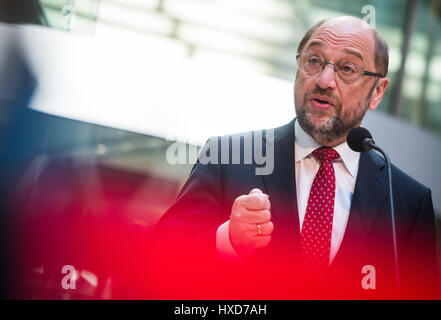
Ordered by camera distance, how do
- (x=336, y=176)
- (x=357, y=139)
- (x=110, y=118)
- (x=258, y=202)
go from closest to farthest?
(x=258, y=202) < (x=357, y=139) < (x=336, y=176) < (x=110, y=118)

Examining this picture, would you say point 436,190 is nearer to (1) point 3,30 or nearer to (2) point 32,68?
(2) point 32,68

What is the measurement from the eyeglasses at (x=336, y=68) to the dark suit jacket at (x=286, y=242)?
23 centimetres

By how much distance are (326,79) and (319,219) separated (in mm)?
450

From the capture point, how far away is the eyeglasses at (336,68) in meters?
1.45

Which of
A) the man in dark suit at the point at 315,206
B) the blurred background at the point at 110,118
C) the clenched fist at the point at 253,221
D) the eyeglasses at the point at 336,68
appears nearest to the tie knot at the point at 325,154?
the man in dark suit at the point at 315,206

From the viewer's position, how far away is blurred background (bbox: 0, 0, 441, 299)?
8.19 ft

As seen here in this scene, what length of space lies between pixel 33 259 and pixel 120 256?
0.48 metres

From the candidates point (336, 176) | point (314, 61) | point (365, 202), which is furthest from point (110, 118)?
point (365, 202)

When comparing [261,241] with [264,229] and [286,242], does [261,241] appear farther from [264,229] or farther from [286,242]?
[286,242]

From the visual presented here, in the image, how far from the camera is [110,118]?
2.68 meters

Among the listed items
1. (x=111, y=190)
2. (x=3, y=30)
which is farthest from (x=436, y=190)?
(x=3, y=30)

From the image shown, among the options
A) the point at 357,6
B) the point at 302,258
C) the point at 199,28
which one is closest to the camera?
the point at 302,258

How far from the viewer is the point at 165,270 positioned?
1.40 m

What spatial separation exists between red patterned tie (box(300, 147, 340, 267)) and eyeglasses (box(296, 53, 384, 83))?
30cm
